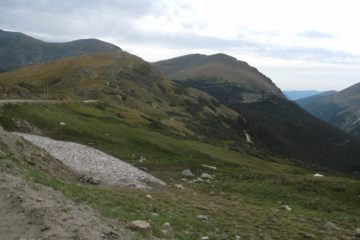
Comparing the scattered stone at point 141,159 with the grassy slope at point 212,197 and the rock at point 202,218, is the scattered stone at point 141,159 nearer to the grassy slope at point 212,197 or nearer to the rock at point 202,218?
the grassy slope at point 212,197

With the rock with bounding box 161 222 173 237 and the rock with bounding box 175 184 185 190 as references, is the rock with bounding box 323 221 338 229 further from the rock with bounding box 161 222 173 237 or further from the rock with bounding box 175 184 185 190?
the rock with bounding box 175 184 185 190

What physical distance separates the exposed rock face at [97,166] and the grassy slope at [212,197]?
3018 mm

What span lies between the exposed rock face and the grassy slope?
Answer: 3018mm

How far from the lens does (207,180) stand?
156 feet

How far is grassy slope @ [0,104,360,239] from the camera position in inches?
1003

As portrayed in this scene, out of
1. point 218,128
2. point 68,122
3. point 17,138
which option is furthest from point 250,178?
point 218,128

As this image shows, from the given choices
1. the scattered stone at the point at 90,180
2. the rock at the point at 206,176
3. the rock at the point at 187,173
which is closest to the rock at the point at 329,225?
the scattered stone at the point at 90,180

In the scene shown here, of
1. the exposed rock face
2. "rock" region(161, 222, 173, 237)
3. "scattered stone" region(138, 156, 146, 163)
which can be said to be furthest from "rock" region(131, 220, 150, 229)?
"scattered stone" region(138, 156, 146, 163)

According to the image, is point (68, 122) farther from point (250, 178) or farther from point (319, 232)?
point (319, 232)

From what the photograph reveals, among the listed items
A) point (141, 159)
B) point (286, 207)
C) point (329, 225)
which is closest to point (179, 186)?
point (286, 207)

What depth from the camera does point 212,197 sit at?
37156 millimetres

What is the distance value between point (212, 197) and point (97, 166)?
11.3 m

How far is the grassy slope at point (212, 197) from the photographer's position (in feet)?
83.6

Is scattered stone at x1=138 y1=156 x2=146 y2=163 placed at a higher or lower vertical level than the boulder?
lower
